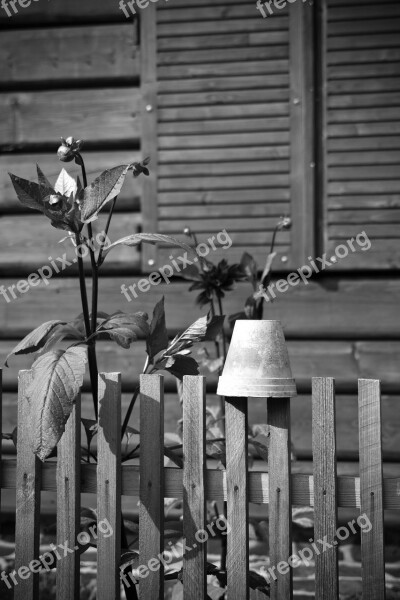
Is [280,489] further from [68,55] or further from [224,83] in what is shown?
[68,55]

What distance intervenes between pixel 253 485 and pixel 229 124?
2548 mm

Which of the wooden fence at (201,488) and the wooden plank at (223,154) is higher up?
the wooden plank at (223,154)

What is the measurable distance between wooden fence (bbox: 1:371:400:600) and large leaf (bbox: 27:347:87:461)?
0.17 meters

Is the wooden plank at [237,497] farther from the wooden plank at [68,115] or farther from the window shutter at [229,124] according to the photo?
the wooden plank at [68,115]

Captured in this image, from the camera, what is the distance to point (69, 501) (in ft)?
7.29

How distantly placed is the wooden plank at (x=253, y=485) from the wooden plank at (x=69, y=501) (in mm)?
55

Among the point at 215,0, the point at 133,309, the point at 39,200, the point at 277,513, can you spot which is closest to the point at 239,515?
the point at 277,513

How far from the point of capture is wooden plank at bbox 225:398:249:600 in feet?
7.04

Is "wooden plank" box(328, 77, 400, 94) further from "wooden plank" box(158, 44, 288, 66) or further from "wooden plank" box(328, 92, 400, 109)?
"wooden plank" box(158, 44, 288, 66)

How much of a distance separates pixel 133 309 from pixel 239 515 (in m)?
2.27

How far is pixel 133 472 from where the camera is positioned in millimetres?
2230

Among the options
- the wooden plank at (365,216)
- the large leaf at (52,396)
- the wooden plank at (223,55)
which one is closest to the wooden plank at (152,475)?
the large leaf at (52,396)

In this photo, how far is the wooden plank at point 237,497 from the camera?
2146mm

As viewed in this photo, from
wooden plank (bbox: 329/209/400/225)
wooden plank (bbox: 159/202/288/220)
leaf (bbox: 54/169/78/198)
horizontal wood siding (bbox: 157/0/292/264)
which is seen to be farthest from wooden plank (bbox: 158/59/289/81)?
leaf (bbox: 54/169/78/198)
